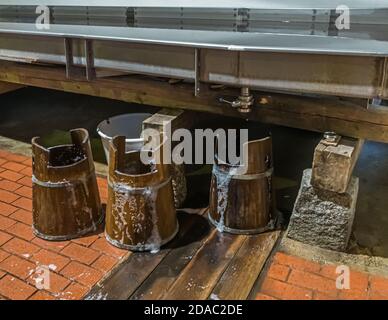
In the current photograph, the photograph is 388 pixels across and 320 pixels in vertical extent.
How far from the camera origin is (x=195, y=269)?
245cm

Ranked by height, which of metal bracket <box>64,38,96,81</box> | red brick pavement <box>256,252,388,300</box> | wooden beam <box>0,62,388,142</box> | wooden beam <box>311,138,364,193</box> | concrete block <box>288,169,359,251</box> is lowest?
red brick pavement <box>256,252,388,300</box>

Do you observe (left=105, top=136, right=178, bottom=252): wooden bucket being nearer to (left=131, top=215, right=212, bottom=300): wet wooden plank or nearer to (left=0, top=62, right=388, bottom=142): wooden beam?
(left=131, top=215, right=212, bottom=300): wet wooden plank

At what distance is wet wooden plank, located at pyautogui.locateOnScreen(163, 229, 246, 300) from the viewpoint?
7.45ft

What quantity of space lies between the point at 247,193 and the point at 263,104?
638 millimetres

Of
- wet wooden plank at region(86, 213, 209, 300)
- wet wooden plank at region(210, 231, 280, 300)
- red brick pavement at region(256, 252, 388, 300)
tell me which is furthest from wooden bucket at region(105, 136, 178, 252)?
red brick pavement at region(256, 252, 388, 300)

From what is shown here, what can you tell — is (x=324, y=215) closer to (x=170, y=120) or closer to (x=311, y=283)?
(x=311, y=283)

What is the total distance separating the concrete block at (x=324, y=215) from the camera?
2492 millimetres

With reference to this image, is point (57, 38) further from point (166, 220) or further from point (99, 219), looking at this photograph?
point (166, 220)

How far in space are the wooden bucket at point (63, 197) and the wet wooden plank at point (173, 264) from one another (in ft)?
2.11

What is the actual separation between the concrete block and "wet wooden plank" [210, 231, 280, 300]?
23 centimetres

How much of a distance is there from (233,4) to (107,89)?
1.23 m

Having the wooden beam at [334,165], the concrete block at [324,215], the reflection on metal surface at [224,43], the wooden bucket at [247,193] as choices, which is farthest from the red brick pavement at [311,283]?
the reflection on metal surface at [224,43]

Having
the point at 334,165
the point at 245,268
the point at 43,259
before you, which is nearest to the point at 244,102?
the point at 334,165

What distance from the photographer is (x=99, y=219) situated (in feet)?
9.50
